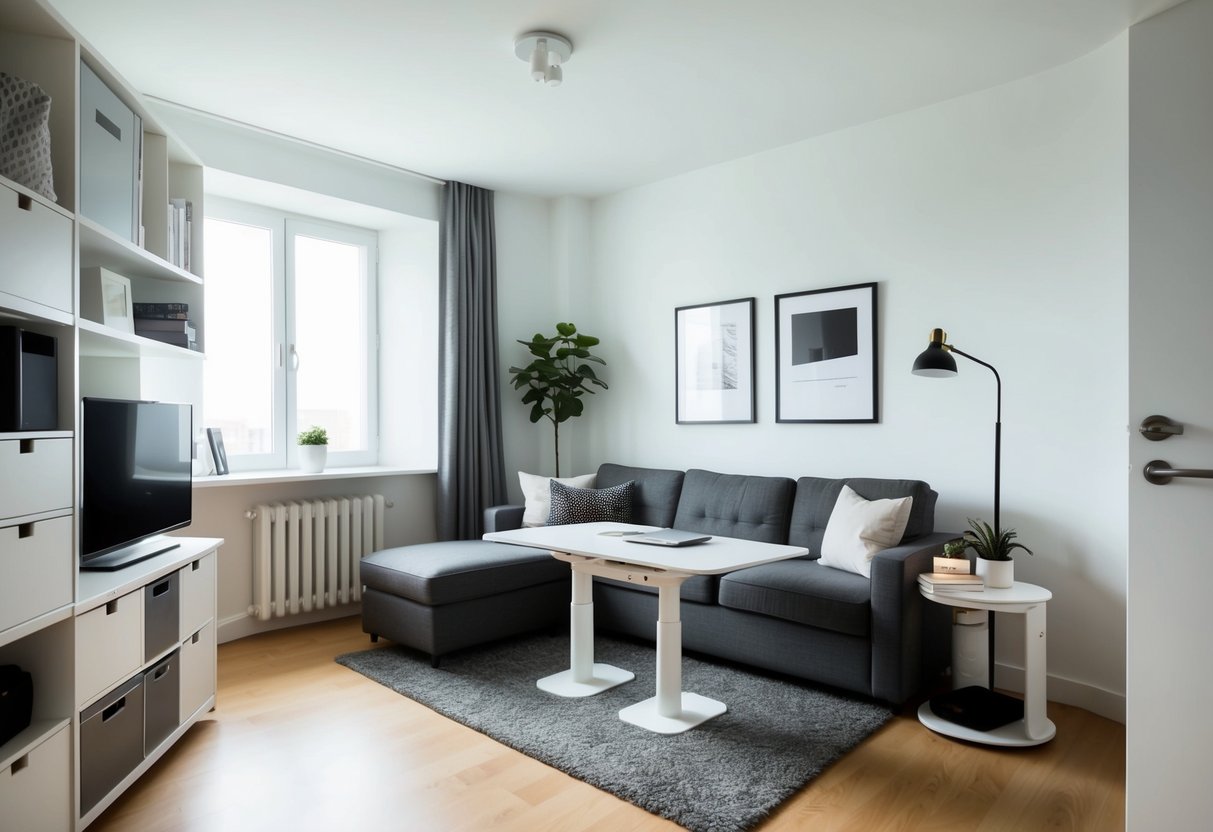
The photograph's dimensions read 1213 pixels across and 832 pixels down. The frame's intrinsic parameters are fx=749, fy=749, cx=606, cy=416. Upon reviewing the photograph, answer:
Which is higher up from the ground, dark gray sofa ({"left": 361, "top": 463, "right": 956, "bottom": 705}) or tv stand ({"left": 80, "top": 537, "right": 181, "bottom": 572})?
tv stand ({"left": 80, "top": 537, "right": 181, "bottom": 572})

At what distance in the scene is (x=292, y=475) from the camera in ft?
12.7

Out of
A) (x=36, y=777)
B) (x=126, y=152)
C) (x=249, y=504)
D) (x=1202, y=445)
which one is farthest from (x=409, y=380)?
(x=1202, y=445)

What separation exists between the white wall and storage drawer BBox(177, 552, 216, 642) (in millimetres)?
2591

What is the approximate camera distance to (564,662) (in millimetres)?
3410

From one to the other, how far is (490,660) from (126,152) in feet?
8.05

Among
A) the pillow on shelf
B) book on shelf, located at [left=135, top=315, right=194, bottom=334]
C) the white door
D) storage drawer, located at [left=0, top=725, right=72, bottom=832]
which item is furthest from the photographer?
the pillow on shelf

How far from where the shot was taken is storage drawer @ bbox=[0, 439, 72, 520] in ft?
5.56

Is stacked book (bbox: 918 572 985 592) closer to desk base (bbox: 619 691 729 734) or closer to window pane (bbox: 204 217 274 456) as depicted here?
desk base (bbox: 619 691 729 734)

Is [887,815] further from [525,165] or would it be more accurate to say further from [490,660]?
[525,165]

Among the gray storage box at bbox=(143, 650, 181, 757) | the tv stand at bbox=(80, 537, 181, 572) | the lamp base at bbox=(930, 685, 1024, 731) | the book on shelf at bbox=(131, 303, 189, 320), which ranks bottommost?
the lamp base at bbox=(930, 685, 1024, 731)

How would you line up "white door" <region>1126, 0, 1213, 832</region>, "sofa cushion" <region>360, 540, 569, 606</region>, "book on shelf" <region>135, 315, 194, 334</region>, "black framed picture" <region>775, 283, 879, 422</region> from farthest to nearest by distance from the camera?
"black framed picture" <region>775, 283, 879, 422</region> → "sofa cushion" <region>360, 540, 569, 606</region> → "book on shelf" <region>135, 315, 194, 334</region> → "white door" <region>1126, 0, 1213, 832</region>

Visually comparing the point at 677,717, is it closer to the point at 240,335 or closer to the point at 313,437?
the point at 313,437

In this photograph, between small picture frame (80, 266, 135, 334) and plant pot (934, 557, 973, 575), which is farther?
plant pot (934, 557, 973, 575)

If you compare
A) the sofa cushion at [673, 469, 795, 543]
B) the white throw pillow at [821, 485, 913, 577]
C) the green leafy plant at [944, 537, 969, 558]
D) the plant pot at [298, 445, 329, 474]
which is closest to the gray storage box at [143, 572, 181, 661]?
the plant pot at [298, 445, 329, 474]
